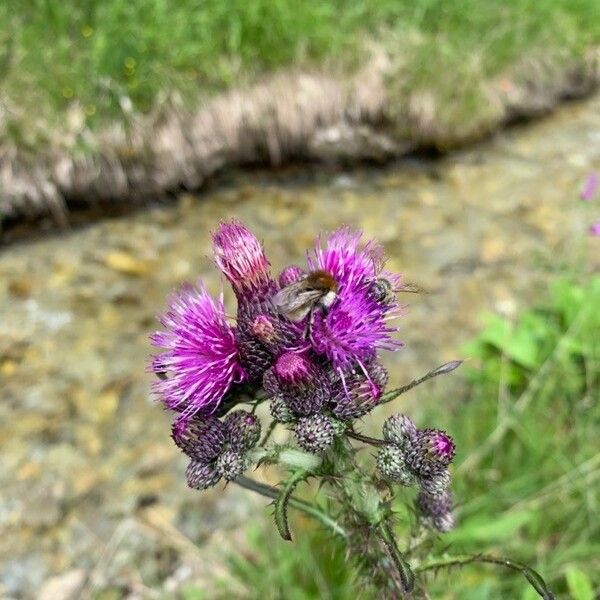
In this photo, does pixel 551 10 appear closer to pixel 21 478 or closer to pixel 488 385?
pixel 488 385

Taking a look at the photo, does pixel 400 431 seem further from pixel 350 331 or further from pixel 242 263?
pixel 242 263

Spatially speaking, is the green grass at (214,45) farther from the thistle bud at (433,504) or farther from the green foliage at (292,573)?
the thistle bud at (433,504)

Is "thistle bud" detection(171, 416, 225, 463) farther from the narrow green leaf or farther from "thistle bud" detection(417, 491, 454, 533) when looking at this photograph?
the narrow green leaf

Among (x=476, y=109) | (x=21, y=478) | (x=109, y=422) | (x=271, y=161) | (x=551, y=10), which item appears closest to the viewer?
(x=21, y=478)

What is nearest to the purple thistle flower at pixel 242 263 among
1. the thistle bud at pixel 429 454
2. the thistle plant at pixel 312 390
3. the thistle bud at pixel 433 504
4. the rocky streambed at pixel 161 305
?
the thistle plant at pixel 312 390

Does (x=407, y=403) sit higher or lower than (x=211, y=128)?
lower

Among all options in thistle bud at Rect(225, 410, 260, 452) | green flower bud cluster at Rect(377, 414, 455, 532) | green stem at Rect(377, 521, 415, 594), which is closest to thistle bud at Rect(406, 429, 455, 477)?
green flower bud cluster at Rect(377, 414, 455, 532)

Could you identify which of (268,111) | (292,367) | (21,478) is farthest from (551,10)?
(292,367)
